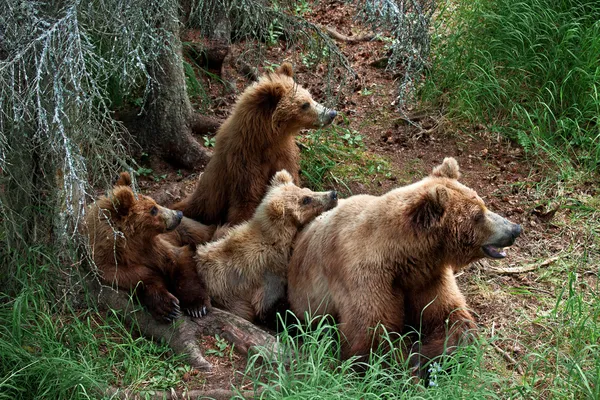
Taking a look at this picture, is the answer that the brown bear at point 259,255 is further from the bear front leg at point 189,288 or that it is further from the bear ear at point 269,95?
the bear ear at point 269,95

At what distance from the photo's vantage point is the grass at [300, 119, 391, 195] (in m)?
8.29

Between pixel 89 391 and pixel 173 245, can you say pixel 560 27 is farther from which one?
pixel 89 391

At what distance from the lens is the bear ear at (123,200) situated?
6141 mm

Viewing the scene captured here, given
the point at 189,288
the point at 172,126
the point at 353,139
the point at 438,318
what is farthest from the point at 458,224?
the point at 172,126

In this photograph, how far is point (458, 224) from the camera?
549 centimetres

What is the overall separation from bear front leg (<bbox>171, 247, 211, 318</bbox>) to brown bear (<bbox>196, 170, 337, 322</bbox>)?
0.34 ft

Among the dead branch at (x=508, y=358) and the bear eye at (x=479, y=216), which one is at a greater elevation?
the bear eye at (x=479, y=216)

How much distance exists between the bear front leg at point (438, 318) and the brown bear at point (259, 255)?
1.35 meters

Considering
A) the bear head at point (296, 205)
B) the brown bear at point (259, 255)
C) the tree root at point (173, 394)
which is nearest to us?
the tree root at point (173, 394)

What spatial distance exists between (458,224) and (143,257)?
2.71 metres

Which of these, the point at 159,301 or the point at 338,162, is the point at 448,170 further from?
the point at 338,162

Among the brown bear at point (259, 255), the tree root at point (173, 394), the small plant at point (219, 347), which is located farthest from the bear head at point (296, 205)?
the tree root at point (173, 394)

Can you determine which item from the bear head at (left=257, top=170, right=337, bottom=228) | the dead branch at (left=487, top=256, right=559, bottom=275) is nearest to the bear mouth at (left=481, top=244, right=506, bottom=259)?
the dead branch at (left=487, top=256, right=559, bottom=275)

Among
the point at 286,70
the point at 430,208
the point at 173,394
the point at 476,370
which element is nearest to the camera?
the point at 476,370
